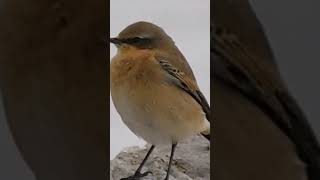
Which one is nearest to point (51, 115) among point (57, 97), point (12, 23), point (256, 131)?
point (57, 97)

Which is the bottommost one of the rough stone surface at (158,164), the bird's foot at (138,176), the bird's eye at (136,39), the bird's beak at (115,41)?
the bird's foot at (138,176)

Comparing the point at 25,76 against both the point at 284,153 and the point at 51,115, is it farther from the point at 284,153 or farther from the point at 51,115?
the point at 284,153

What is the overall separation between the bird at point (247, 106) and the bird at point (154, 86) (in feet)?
0.11

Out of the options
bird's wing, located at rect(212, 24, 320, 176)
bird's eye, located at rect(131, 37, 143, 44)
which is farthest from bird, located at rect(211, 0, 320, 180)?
bird's eye, located at rect(131, 37, 143, 44)

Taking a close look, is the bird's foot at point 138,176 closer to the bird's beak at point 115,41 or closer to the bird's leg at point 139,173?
the bird's leg at point 139,173

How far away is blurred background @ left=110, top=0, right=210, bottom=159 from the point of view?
3.44 feet

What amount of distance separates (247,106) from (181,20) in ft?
0.51

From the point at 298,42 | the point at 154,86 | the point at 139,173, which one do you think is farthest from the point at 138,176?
the point at 298,42

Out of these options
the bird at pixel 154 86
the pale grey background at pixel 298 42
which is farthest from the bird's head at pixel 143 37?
the pale grey background at pixel 298 42

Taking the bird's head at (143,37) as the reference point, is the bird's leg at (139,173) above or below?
below

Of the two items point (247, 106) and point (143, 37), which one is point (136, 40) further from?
point (247, 106)

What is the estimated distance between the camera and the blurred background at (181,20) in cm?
105

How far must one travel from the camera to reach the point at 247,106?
105cm

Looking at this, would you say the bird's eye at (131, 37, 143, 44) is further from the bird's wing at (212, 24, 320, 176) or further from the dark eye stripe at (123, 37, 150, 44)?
the bird's wing at (212, 24, 320, 176)
